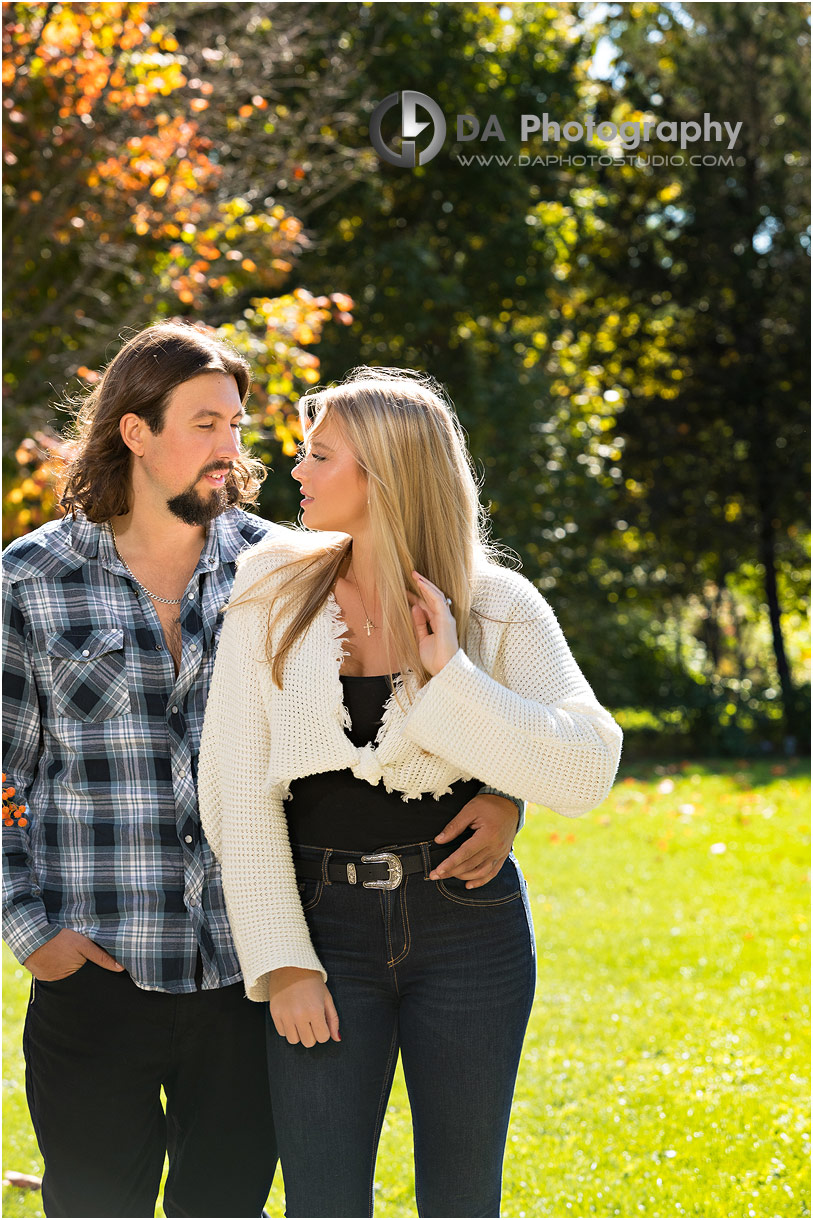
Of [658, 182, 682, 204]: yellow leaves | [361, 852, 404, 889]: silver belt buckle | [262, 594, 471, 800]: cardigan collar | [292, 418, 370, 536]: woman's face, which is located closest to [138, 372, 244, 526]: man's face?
[292, 418, 370, 536]: woman's face

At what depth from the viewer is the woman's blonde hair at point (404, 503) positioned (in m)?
2.19

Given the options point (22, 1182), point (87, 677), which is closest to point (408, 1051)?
point (87, 677)

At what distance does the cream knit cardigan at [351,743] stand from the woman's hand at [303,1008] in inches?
1.8

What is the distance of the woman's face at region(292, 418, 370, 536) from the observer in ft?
7.24

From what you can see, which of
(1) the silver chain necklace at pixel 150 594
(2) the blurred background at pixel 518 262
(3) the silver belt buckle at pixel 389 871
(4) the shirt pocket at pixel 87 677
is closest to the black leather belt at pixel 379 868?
(3) the silver belt buckle at pixel 389 871

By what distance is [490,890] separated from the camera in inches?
87.4

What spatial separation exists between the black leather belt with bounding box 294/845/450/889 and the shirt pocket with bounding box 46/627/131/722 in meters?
0.59

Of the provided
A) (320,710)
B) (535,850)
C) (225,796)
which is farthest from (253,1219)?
(535,850)

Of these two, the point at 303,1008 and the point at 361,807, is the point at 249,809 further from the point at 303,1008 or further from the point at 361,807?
the point at 303,1008

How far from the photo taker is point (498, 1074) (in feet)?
7.06

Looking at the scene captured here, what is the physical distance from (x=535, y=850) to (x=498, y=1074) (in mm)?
6434

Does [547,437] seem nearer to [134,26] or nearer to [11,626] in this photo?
[134,26]

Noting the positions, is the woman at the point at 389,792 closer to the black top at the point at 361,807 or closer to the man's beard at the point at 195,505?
the black top at the point at 361,807

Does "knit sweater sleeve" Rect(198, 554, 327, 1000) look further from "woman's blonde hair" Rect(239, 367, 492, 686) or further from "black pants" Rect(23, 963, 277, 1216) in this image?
"black pants" Rect(23, 963, 277, 1216)
